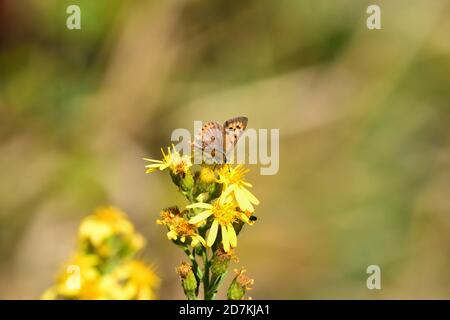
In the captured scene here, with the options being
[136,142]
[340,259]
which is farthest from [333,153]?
[136,142]

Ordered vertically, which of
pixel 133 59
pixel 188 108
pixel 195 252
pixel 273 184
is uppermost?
pixel 133 59

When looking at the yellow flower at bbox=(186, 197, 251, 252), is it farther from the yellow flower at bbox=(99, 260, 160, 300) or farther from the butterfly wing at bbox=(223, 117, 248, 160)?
the yellow flower at bbox=(99, 260, 160, 300)

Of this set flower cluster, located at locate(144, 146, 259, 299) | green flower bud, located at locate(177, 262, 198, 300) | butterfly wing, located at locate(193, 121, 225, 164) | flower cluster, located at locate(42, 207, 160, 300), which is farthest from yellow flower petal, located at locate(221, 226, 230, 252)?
flower cluster, located at locate(42, 207, 160, 300)

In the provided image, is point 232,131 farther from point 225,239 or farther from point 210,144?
point 225,239

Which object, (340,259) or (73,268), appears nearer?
(73,268)

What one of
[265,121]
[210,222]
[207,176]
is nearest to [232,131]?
[207,176]

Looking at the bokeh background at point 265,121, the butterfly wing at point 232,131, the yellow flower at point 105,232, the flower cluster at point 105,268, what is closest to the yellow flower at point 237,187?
the butterfly wing at point 232,131

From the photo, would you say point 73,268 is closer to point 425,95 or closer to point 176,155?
point 176,155
